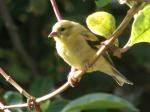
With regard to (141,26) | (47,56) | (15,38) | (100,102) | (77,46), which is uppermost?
(141,26)

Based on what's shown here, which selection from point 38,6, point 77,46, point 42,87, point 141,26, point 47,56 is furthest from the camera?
point 47,56

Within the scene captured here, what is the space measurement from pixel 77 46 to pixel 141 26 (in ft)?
1.99

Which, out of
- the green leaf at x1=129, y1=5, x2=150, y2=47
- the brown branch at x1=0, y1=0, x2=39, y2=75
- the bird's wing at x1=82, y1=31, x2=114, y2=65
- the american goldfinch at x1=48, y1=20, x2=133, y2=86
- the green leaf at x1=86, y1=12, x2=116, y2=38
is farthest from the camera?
the brown branch at x1=0, y1=0, x2=39, y2=75

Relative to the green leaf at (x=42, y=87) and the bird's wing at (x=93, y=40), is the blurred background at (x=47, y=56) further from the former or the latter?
the bird's wing at (x=93, y=40)

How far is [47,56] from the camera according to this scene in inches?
131

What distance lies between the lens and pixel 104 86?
2.88 meters

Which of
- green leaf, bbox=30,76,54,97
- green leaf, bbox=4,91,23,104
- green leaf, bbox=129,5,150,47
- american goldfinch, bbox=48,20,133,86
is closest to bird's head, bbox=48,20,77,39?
american goldfinch, bbox=48,20,133,86

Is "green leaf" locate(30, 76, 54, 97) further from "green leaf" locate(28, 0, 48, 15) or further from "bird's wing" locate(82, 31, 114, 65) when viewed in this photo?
"bird's wing" locate(82, 31, 114, 65)

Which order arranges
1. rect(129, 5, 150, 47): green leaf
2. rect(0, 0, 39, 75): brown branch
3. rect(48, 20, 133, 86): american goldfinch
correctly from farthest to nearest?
rect(0, 0, 39, 75): brown branch, rect(48, 20, 133, 86): american goldfinch, rect(129, 5, 150, 47): green leaf

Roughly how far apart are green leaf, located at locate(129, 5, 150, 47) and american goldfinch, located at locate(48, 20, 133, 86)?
419 mm

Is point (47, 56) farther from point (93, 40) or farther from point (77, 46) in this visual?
point (93, 40)

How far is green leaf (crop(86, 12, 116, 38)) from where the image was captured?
1.18 meters

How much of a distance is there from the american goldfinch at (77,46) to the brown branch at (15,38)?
1541 mm

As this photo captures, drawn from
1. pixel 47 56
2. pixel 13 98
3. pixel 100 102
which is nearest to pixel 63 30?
pixel 100 102
